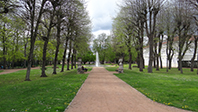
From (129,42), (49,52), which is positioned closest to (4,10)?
(129,42)

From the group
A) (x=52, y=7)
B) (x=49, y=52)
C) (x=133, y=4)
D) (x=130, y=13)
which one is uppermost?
(x=133, y=4)

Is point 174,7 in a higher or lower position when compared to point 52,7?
higher

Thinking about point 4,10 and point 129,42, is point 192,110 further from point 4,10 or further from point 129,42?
point 129,42

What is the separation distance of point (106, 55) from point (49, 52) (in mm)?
31474

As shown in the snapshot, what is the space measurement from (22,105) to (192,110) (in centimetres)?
693

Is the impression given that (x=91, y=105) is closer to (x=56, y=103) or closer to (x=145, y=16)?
(x=56, y=103)

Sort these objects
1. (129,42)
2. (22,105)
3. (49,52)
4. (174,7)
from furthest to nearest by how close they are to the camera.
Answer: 1. (49,52)
2. (129,42)
3. (174,7)
4. (22,105)

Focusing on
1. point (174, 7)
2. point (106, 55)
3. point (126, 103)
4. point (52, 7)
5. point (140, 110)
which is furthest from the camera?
point (106, 55)

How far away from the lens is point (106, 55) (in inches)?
2753

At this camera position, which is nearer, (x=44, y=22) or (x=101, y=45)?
(x=44, y=22)

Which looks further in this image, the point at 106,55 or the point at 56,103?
the point at 106,55

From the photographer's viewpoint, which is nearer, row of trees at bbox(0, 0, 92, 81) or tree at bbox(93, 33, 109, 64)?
row of trees at bbox(0, 0, 92, 81)

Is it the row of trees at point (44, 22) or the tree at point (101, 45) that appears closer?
the row of trees at point (44, 22)

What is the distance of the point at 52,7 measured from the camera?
16.0 m
